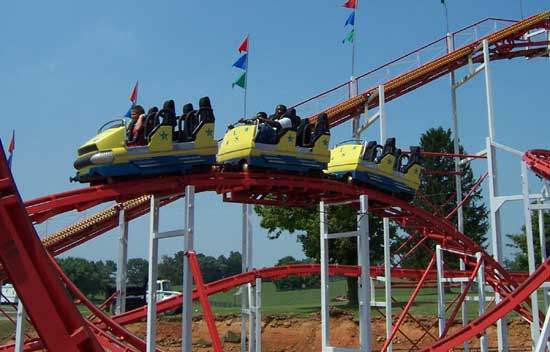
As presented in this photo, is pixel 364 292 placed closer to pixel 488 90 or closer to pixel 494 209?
pixel 494 209

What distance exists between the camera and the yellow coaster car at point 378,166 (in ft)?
40.6

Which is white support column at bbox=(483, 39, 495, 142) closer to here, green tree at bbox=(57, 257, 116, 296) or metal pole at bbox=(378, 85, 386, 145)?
metal pole at bbox=(378, 85, 386, 145)

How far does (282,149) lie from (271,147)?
0.23 m

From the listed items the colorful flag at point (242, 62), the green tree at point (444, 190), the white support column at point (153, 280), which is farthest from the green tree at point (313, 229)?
the white support column at point (153, 280)

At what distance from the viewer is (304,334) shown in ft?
84.4

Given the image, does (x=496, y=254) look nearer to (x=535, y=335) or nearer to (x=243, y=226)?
(x=535, y=335)

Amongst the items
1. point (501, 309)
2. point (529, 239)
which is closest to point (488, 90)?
point (529, 239)

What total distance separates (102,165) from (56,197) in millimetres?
800

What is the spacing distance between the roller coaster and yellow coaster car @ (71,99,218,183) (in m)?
0.14

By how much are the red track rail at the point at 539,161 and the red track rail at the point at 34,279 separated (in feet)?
32.6

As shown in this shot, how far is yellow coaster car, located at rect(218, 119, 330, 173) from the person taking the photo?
10.7 metres

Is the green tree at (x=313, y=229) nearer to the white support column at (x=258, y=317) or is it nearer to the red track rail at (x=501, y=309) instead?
the white support column at (x=258, y=317)

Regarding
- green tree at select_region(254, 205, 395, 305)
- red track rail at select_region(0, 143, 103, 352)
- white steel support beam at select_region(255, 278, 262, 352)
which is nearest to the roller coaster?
red track rail at select_region(0, 143, 103, 352)

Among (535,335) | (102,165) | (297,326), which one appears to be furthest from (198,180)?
(297,326)
